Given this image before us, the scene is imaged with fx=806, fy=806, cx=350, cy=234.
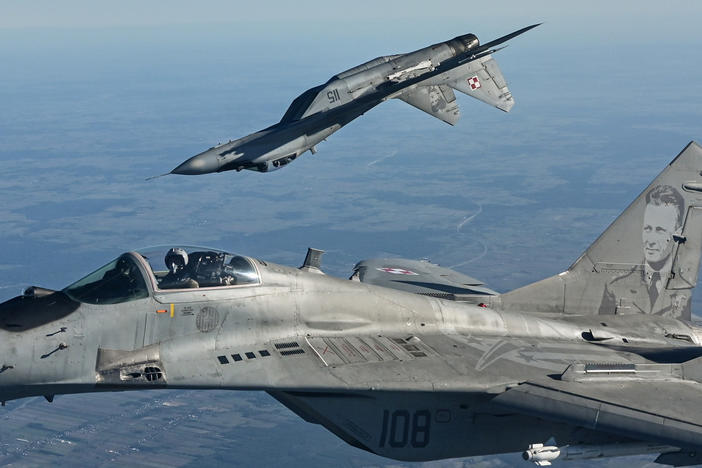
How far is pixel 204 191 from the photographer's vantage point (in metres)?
180

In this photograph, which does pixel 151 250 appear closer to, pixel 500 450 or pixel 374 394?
pixel 374 394

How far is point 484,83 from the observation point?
41.5 meters

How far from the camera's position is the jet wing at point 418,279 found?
18.9m

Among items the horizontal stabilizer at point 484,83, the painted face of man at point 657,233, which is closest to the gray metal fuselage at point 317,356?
the painted face of man at point 657,233

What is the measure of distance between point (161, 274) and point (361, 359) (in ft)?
12.8

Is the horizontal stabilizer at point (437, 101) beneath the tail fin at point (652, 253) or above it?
above

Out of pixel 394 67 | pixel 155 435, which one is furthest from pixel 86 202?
pixel 394 67

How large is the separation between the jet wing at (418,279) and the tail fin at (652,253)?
148cm

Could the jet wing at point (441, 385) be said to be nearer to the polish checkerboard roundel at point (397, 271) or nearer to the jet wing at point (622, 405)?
the jet wing at point (622, 405)

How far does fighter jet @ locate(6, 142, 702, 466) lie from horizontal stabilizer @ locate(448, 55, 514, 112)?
80.0 ft

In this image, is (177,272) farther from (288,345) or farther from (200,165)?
(200,165)

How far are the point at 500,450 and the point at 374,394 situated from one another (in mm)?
3029

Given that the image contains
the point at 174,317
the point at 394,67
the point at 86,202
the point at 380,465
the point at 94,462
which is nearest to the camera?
the point at 174,317

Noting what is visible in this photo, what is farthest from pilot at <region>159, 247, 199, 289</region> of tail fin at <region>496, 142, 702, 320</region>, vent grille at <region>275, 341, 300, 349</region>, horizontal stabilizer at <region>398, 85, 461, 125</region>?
horizontal stabilizer at <region>398, 85, 461, 125</region>
